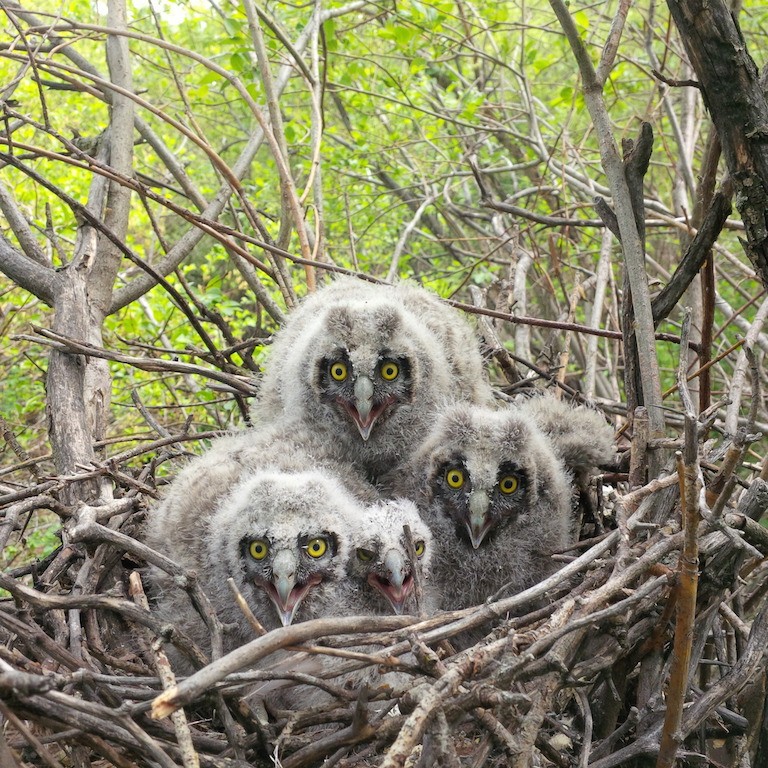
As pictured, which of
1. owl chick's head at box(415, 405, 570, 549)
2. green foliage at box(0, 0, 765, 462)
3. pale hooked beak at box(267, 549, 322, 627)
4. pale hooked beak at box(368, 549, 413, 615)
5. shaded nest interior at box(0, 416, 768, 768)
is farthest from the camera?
green foliage at box(0, 0, 765, 462)

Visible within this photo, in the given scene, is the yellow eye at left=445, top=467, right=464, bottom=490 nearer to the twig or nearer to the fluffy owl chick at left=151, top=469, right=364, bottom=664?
the fluffy owl chick at left=151, top=469, right=364, bottom=664

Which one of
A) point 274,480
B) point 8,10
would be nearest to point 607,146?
point 274,480

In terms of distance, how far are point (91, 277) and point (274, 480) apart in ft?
4.78

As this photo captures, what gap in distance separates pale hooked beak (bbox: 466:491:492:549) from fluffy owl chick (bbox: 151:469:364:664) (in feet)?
1.31

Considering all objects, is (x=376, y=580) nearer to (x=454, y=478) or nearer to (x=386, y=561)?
(x=386, y=561)

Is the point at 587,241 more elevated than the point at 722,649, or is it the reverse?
the point at 587,241

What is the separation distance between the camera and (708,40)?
2.10 metres

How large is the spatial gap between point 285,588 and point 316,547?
19 cm

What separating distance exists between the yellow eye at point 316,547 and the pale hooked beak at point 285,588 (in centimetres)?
9

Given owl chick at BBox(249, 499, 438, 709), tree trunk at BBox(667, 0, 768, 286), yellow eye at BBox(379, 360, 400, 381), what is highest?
tree trunk at BBox(667, 0, 768, 286)

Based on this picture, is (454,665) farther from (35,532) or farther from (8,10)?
(35,532)

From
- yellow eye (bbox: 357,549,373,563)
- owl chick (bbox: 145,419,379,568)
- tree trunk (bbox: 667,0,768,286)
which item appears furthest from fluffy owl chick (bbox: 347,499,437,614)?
tree trunk (bbox: 667,0,768,286)

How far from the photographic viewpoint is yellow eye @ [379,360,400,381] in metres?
3.35

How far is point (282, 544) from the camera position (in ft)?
8.45
